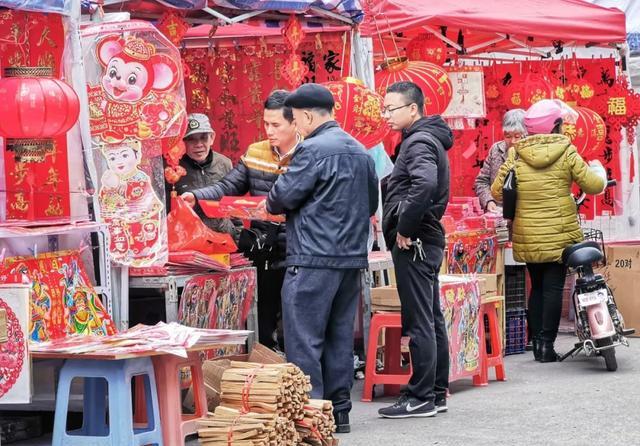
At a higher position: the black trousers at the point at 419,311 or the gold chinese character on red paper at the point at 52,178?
the gold chinese character on red paper at the point at 52,178

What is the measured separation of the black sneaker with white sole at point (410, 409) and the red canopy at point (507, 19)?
11.1 ft

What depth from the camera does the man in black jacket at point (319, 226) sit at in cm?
739

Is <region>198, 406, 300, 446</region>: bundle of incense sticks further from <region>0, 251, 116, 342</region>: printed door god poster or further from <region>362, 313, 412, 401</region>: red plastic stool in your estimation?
<region>362, 313, 412, 401</region>: red plastic stool

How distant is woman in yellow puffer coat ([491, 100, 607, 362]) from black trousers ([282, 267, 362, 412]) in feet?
10.9

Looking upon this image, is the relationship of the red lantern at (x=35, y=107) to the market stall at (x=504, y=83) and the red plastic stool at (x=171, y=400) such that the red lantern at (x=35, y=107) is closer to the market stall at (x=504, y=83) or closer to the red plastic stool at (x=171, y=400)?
the red plastic stool at (x=171, y=400)

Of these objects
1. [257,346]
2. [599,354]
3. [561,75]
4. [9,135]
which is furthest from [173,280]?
[561,75]

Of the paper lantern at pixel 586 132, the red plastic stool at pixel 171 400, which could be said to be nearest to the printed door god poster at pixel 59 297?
the red plastic stool at pixel 171 400

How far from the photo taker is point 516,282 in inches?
456

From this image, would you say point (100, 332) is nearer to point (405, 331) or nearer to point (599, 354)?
point (405, 331)

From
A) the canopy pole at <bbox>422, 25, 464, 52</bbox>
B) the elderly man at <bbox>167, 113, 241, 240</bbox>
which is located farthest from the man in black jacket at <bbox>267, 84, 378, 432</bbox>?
the canopy pole at <bbox>422, 25, 464, 52</bbox>

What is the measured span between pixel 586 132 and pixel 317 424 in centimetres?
672

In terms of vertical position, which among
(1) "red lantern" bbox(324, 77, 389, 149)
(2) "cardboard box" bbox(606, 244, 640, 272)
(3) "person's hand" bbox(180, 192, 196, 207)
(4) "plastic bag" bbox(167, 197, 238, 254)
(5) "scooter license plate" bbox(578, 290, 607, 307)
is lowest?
(5) "scooter license plate" bbox(578, 290, 607, 307)

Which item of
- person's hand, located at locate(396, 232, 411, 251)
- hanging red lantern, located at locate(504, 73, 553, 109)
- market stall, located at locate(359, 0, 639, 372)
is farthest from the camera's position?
hanging red lantern, located at locate(504, 73, 553, 109)

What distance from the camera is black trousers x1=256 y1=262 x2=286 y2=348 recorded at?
9.86 metres
